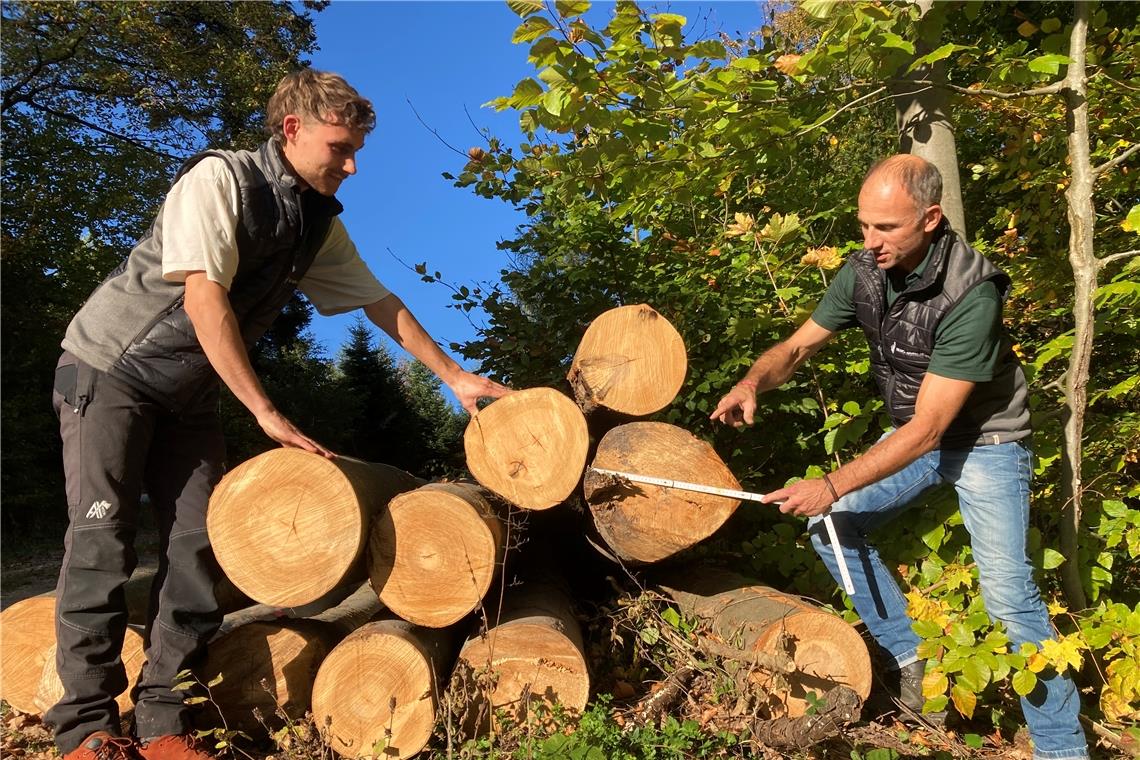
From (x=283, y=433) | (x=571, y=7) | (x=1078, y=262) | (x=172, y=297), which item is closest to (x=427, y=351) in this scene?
(x=283, y=433)

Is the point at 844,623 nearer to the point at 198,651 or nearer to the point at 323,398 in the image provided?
the point at 198,651

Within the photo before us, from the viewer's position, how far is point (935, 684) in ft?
8.13

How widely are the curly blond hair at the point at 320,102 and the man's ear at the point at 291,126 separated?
0.5 inches

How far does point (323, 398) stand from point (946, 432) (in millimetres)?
15307

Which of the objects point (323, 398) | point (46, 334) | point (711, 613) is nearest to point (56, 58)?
point (46, 334)

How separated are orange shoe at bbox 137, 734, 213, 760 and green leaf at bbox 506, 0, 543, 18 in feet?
8.88

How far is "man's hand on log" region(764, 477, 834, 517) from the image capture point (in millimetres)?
2566

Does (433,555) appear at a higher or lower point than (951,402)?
lower

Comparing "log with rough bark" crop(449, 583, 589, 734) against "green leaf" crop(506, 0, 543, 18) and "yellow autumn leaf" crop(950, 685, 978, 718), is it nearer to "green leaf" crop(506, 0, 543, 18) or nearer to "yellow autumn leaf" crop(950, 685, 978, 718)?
"yellow autumn leaf" crop(950, 685, 978, 718)

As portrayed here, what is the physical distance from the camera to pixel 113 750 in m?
2.60

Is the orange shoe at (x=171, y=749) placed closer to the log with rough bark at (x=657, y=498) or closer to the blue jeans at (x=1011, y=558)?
the log with rough bark at (x=657, y=498)

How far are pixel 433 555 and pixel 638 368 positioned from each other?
1.03 meters

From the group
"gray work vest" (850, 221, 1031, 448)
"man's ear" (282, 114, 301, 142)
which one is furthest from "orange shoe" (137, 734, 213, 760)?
"gray work vest" (850, 221, 1031, 448)

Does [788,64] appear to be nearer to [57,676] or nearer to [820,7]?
[820,7]
